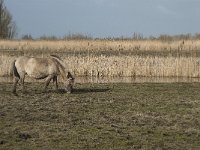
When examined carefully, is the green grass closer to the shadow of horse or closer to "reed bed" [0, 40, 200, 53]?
the shadow of horse

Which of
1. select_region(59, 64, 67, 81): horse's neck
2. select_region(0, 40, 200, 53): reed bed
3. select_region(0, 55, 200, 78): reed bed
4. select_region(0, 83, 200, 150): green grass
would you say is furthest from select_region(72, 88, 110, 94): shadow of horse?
select_region(0, 40, 200, 53): reed bed

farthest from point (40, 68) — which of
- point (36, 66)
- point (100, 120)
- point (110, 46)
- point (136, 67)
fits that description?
point (110, 46)

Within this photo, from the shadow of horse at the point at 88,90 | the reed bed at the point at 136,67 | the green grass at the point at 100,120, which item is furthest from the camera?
the reed bed at the point at 136,67

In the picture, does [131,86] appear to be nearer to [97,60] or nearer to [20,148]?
[97,60]

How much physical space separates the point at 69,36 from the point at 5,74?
3509 centimetres

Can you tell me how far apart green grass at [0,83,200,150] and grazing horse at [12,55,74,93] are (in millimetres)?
629

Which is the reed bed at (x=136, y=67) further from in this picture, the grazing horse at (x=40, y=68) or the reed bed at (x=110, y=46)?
the reed bed at (x=110, y=46)

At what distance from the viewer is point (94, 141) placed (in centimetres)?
942

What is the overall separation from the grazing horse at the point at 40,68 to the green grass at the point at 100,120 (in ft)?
2.06

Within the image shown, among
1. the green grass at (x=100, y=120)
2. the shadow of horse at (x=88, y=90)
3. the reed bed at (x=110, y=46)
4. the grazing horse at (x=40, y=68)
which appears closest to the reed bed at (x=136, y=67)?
the shadow of horse at (x=88, y=90)

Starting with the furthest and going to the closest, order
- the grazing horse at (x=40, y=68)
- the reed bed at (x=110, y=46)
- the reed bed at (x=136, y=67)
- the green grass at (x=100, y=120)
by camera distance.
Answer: the reed bed at (x=110, y=46), the reed bed at (x=136, y=67), the grazing horse at (x=40, y=68), the green grass at (x=100, y=120)

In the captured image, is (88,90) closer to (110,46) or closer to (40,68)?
(40,68)

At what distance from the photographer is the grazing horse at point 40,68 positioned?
681 inches

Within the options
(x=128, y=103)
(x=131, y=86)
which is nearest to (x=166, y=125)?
(x=128, y=103)
